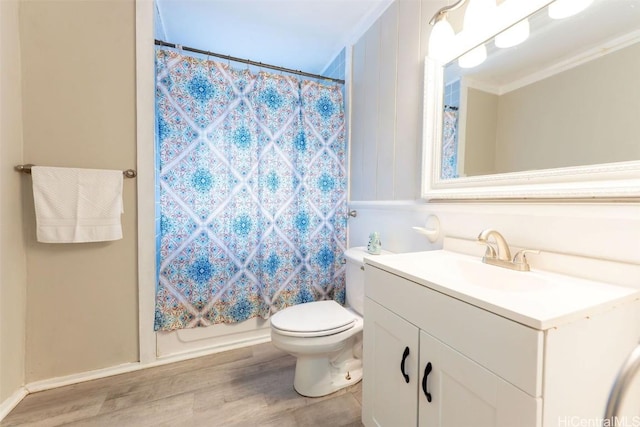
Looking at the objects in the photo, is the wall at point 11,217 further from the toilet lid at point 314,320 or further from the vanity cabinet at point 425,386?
the vanity cabinet at point 425,386

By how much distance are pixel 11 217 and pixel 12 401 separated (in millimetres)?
899

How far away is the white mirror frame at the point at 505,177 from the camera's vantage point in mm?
737

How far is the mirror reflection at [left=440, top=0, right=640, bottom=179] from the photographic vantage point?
0.76 m

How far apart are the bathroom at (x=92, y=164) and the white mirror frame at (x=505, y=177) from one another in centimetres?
7

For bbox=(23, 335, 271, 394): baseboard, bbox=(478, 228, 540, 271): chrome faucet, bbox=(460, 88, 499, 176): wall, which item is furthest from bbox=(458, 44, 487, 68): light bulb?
bbox=(23, 335, 271, 394): baseboard

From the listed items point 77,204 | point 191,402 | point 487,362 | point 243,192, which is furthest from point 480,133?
point 77,204

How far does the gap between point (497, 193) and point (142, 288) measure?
190 centimetres

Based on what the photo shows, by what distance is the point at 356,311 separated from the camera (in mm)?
1573

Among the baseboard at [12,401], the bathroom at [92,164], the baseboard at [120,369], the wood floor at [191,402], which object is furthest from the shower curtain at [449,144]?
the baseboard at [12,401]

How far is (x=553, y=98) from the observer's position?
36.1 inches

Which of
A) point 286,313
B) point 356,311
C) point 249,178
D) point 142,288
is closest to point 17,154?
point 142,288

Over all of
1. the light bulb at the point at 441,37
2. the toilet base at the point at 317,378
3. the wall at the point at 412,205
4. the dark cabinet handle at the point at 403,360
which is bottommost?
the toilet base at the point at 317,378

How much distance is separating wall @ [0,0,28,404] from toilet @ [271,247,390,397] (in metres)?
1.27

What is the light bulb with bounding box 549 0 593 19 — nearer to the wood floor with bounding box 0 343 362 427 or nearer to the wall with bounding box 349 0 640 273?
the wall with bounding box 349 0 640 273
